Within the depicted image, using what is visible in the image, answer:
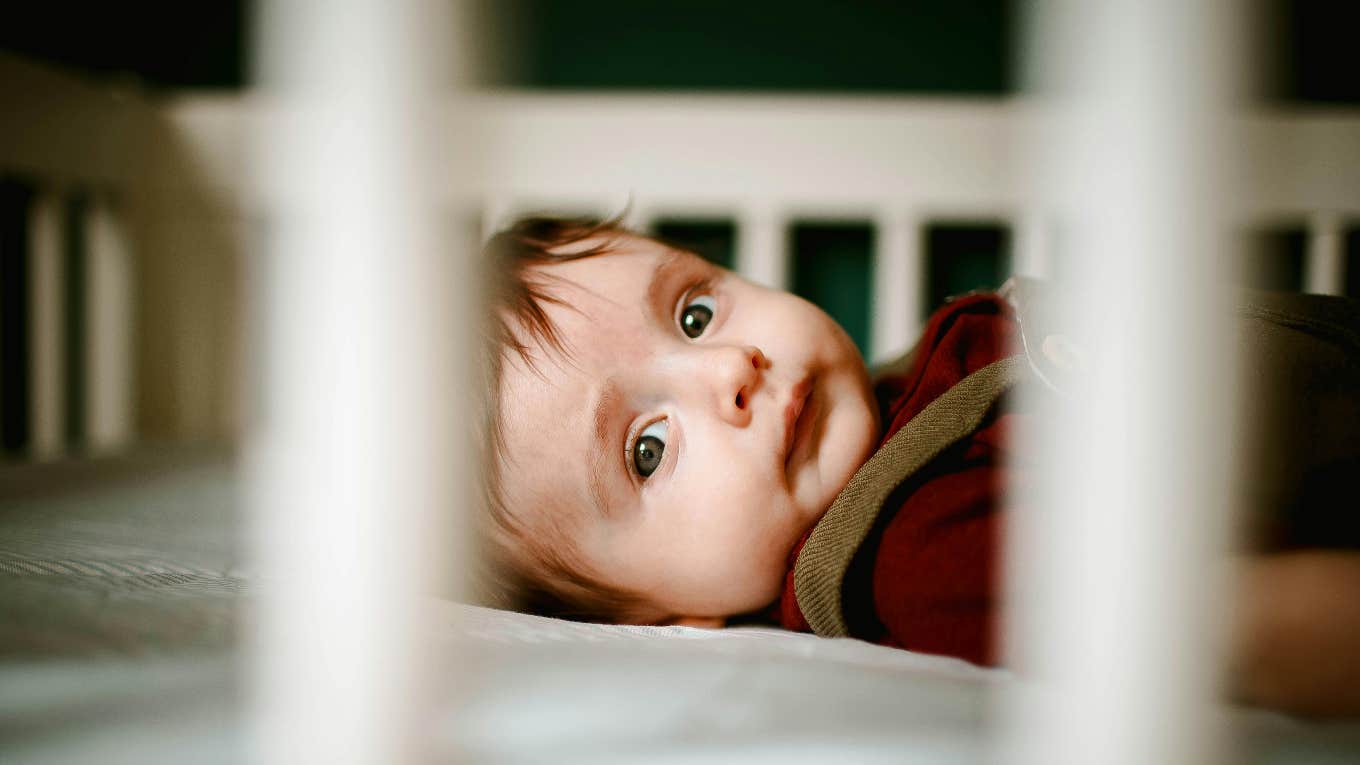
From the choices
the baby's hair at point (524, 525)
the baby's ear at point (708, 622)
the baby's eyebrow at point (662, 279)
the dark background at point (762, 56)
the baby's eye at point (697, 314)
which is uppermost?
the dark background at point (762, 56)

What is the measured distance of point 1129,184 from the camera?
180mm

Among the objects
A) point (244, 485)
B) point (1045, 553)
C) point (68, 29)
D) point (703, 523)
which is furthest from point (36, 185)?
point (1045, 553)

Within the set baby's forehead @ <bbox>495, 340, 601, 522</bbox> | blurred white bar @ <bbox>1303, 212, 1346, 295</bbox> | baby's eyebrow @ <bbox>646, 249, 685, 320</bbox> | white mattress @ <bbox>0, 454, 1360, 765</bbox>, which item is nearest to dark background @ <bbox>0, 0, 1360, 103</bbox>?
blurred white bar @ <bbox>1303, 212, 1346, 295</bbox>

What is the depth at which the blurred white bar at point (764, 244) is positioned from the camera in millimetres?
1060

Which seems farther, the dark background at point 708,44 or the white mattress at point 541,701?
the dark background at point 708,44

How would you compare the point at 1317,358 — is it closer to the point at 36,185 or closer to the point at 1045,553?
the point at 1045,553

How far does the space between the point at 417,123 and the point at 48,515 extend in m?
0.59

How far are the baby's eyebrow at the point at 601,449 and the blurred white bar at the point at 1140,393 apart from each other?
1.09 feet

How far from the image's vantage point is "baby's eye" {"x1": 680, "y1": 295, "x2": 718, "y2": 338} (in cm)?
58

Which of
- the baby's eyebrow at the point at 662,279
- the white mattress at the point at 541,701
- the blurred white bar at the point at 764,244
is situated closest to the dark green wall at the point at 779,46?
the blurred white bar at the point at 764,244

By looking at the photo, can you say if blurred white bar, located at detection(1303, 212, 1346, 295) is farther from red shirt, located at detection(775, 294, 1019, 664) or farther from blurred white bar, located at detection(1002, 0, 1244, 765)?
blurred white bar, located at detection(1002, 0, 1244, 765)

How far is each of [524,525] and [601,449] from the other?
71 millimetres

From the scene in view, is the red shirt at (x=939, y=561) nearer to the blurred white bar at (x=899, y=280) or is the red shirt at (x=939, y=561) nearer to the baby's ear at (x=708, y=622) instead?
the baby's ear at (x=708, y=622)

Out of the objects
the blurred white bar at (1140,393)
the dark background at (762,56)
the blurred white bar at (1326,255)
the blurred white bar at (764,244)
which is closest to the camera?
the blurred white bar at (1140,393)
